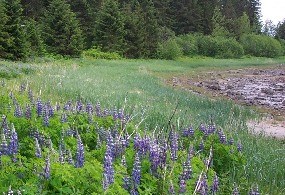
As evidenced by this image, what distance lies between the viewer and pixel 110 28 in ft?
120

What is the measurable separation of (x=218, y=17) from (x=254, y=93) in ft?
127

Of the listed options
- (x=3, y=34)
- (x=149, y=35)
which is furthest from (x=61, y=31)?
(x=149, y=35)

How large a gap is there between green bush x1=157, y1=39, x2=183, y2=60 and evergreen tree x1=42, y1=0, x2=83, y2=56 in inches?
423

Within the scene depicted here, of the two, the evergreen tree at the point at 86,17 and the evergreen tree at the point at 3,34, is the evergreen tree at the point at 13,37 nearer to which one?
the evergreen tree at the point at 3,34

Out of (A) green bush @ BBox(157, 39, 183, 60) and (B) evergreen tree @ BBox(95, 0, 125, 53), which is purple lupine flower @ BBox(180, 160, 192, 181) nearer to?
(B) evergreen tree @ BBox(95, 0, 125, 53)

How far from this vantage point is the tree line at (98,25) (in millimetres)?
25891

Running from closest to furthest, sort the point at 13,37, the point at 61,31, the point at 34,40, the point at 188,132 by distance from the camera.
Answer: the point at 188,132 → the point at 13,37 → the point at 34,40 → the point at 61,31

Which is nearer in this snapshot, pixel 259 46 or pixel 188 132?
pixel 188 132

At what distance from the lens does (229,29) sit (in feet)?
197

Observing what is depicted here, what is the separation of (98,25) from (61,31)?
5.95 metres

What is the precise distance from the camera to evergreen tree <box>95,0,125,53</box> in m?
36.3

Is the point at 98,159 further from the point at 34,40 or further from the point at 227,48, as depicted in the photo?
the point at 227,48

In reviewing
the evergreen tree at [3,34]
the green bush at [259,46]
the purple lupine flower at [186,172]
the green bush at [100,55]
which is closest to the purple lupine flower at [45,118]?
the purple lupine flower at [186,172]

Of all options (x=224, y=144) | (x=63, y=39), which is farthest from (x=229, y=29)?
(x=224, y=144)
